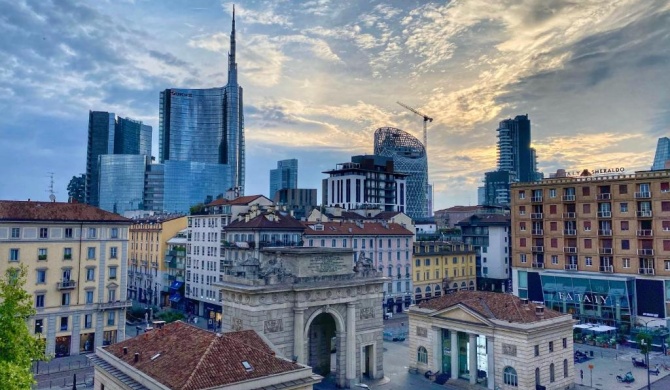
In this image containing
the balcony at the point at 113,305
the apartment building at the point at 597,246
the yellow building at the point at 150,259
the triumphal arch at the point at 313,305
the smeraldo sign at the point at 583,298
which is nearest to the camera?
the triumphal arch at the point at 313,305

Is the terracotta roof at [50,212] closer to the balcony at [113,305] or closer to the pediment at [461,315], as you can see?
the balcony at [113,305]

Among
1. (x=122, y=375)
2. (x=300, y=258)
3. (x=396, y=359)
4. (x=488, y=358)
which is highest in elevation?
(x=300, y=258)

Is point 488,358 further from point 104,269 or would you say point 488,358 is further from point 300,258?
point 104,269

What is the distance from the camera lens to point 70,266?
6328cm

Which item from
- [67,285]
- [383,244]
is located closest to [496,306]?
[383,244]

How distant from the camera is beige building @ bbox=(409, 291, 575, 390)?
149ft

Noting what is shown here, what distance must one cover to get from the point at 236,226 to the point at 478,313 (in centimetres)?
4349

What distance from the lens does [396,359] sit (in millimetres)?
61062

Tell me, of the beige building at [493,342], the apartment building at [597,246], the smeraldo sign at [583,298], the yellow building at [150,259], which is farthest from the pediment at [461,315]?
the yellow building at [150,259]

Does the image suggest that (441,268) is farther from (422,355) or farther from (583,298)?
(422,355)

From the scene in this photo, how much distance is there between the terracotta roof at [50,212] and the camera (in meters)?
60.1

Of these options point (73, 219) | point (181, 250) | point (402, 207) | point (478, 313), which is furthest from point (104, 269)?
point (402, 207)

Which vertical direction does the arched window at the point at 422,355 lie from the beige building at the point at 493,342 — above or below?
below

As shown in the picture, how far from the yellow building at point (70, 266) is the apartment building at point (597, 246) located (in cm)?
6470
